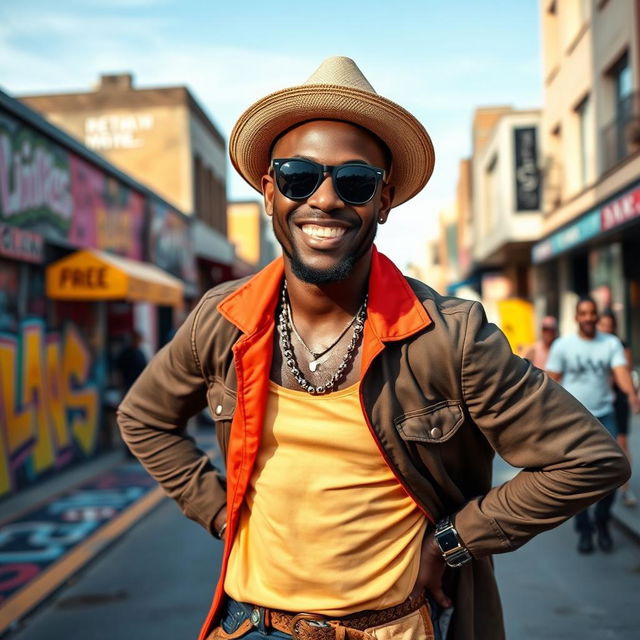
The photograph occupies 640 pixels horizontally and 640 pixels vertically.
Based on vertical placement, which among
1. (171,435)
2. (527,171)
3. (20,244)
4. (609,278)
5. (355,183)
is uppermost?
(527,171)

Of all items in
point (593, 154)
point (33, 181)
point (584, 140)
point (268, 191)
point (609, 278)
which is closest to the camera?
point (268, 191)

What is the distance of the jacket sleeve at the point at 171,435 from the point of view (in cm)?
230

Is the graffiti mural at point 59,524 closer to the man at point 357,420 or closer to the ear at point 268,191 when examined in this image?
the man at point 357,420

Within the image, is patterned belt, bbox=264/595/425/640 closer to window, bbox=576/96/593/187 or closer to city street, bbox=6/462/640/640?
city street, bbox=6/462/640/640

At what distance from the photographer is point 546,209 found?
21.9 meters

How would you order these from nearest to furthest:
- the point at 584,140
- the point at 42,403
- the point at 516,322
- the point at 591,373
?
the point at 591,373
the point at 42,403
the point at 516,322
the point at 584,140

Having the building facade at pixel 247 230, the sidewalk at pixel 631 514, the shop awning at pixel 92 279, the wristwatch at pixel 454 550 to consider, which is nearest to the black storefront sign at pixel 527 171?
the shop awning at pixel 92 279

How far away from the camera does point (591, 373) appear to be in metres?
6.34

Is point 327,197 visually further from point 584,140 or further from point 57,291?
point 584,140

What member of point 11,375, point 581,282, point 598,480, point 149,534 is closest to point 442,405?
point 598,480

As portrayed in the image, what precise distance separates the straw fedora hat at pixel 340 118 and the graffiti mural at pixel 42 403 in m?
7.23

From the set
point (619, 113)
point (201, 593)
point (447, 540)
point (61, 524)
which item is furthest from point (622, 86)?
point (447, 540)

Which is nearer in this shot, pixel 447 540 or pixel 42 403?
pixel 447 540

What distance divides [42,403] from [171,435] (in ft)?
26.9
